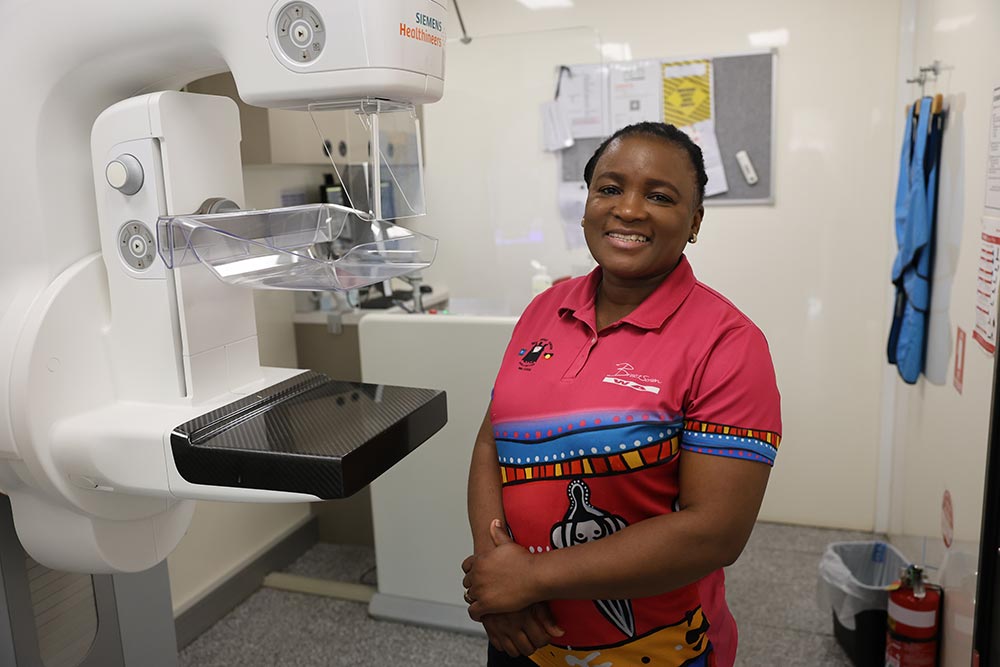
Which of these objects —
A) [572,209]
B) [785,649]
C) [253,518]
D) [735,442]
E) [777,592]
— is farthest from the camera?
[572,209]

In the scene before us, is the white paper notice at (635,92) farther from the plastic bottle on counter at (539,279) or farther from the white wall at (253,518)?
the white wall at (253,518)

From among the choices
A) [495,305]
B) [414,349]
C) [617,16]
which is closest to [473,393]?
[414,349]

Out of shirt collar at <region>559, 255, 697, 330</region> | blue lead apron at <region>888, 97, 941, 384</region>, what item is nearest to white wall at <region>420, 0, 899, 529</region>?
blue lead apron at <region>888, 97, 941, 384</region>

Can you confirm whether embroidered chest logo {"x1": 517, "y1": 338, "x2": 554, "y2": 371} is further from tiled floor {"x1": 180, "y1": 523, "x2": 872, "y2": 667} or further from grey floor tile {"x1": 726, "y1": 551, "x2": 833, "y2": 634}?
grey floor tile {"x1": 726, "y1": 551, "x2": 833, "y2": 634}

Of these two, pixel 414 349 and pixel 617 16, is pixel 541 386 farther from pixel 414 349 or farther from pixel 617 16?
pixel 617 16

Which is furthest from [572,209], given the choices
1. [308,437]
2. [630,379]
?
[308,437]

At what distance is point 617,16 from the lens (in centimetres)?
321

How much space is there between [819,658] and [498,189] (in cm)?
193

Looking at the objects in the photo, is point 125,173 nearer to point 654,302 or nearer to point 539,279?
point 654,302

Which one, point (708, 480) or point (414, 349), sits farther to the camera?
point (414, 349)

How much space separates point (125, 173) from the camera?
1103 millimetres

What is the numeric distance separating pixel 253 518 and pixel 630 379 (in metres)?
2.10

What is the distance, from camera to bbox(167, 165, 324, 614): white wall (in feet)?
8.43

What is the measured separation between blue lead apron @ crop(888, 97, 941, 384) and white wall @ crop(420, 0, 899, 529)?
0.52 meters
